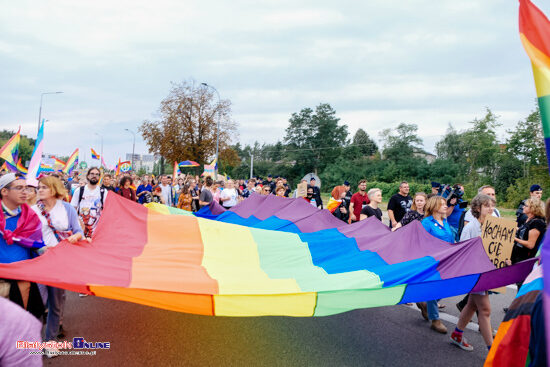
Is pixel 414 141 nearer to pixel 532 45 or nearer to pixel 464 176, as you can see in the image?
pixel 464 176

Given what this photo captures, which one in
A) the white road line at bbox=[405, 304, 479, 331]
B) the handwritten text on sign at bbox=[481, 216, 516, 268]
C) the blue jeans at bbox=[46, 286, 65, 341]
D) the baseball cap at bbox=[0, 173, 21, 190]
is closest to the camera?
the baseball cap at bbox=[0, 173, 21, 190]

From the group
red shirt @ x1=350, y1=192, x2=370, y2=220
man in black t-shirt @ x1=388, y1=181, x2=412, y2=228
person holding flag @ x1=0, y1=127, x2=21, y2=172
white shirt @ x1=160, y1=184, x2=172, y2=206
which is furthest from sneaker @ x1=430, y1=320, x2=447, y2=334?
white shirt @ x1=160, y1=184, x2=172, y2=206

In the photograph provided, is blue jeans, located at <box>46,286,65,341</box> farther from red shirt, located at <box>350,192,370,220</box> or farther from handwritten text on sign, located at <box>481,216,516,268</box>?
red shirt, located at <box>350,192,370,220</box>

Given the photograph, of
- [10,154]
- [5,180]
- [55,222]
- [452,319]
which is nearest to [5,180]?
[5,180]

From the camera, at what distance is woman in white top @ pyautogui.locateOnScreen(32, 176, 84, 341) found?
417cm

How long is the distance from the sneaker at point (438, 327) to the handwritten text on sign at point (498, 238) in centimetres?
116

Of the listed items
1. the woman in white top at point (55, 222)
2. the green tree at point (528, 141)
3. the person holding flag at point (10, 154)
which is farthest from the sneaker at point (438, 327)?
the green tree at point (528, 141)

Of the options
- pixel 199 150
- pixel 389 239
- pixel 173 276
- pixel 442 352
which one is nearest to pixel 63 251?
pixel 173 276

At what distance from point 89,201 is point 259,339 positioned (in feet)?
12.7

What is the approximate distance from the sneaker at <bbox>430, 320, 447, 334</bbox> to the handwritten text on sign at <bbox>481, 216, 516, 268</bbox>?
1160 millimetres

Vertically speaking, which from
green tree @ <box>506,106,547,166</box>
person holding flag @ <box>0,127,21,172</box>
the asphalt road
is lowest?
the asphalt road

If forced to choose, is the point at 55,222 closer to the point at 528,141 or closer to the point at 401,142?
the point at 528,141

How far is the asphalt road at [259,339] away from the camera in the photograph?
4172 millimetres

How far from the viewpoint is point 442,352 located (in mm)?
4488
